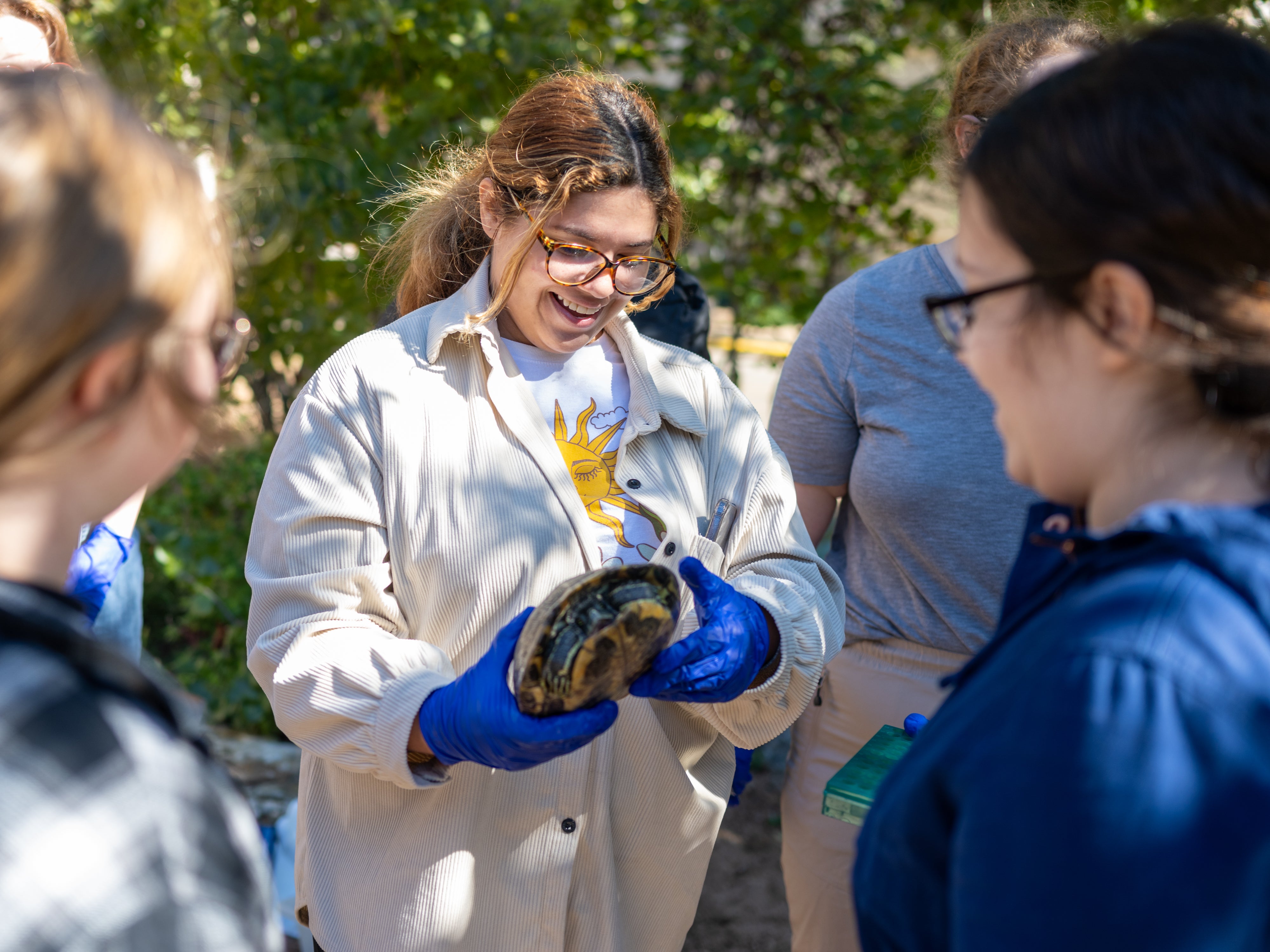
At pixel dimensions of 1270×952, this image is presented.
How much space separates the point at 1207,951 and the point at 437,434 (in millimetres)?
1307

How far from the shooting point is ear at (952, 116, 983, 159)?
2.08 metres

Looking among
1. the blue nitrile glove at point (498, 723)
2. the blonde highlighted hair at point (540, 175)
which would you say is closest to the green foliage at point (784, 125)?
the blonde highlighted hair at point (540, 175)

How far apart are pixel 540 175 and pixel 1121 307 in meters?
1.23

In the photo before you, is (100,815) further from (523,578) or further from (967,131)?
(967,131)

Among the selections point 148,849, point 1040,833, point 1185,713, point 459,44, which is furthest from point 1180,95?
point 459,44

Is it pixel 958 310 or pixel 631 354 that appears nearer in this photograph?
pixel 958 310

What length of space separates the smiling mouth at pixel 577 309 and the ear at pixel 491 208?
7.9 inches

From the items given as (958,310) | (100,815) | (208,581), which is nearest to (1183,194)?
(958,310)

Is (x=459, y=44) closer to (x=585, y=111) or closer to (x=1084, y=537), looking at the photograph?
(x=585, y=111)

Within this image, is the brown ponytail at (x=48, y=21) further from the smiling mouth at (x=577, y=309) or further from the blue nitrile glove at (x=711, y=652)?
the blue nitrile glove at (x=711, y=652)

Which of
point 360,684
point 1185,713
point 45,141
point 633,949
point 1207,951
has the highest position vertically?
point 45,141

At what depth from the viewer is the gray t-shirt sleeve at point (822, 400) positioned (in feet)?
7.24

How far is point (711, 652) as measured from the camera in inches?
66.9

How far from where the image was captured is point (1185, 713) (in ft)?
2.61
